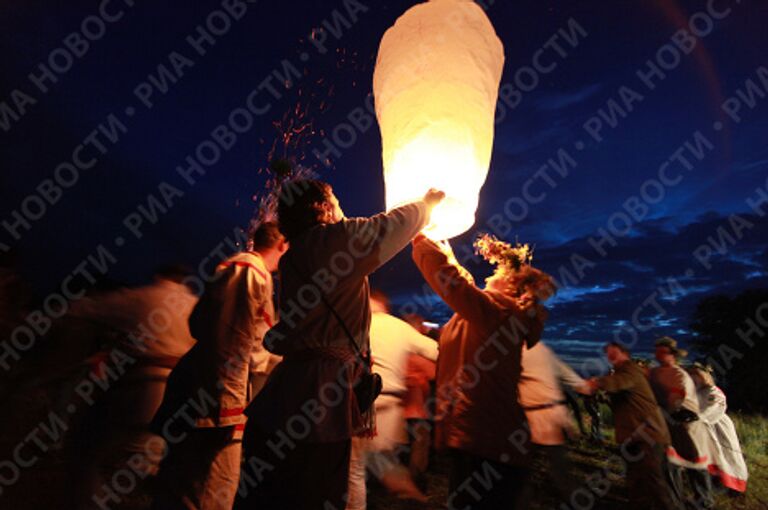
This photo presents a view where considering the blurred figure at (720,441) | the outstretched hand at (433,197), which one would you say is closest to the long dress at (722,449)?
the blurred figure at (720,441)

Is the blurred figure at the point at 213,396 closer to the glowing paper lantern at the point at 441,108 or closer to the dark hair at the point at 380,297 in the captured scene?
the glowing paper lantern at the point at 441,108

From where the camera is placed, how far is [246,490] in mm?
1848

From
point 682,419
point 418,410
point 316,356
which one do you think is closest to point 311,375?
point 316,356

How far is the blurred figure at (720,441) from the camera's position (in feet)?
20.2

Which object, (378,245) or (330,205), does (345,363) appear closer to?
(378,245)

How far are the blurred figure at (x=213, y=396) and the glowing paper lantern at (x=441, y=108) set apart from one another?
42.9 inches

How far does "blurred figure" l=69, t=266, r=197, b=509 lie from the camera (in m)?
2.78

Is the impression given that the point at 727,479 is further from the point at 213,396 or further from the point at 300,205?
the point at 300,205

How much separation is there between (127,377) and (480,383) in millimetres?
2327

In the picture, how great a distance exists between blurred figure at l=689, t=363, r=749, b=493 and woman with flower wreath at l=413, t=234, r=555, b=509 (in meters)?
5.32

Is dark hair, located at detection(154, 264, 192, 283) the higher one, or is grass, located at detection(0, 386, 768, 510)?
Answer: dark hair, located at detection(154, 264, 192, 283)

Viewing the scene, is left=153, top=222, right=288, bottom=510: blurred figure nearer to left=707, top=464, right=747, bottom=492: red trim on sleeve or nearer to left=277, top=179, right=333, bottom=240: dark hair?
left=277, top=179, right=333, bottom=240: dark hair

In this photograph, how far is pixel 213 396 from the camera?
8.11 ft

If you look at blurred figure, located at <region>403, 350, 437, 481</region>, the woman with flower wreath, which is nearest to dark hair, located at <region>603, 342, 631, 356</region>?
blurred figure, located at <region>403, 350, 437, 481</region>
